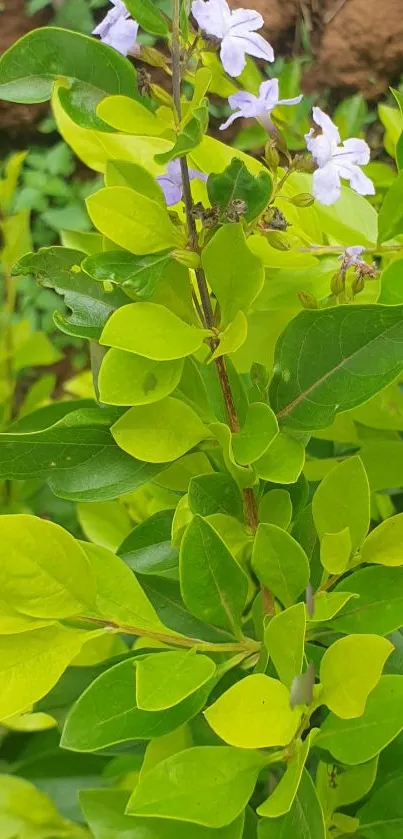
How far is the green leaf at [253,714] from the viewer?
0.28 metres

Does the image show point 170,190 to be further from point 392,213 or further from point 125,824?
point 125,824

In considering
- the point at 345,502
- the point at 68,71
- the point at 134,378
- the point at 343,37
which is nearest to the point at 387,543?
the point at 345,502

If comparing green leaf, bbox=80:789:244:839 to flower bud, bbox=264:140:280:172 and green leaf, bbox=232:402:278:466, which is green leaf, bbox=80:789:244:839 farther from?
flower bud, bbox=264:140:280:172

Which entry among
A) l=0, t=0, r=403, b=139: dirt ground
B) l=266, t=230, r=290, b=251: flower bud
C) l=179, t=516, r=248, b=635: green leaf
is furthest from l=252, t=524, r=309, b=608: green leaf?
l=0, t=0, r=403, b=139: dirt ground

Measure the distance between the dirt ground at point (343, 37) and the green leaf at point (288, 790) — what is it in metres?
1.06

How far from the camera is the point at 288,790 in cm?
29

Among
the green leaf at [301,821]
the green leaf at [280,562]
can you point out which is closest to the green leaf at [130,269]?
the green leaf at [280,562]

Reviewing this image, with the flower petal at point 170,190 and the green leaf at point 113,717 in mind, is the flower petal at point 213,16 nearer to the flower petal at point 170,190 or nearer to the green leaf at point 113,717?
the flower petal at point 170,190

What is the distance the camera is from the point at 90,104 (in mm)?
301

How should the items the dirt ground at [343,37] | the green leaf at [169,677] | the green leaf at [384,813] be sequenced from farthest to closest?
the dirt ground at [343,37]
the green leaf at [384,813]
the green leaf at [169,677]

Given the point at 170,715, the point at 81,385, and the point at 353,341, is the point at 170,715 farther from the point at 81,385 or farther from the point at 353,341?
the point at 81,385

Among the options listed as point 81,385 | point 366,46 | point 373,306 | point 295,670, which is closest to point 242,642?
point 295,670

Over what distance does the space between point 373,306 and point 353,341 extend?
2 centimetres

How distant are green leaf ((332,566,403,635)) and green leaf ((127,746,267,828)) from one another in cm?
7
